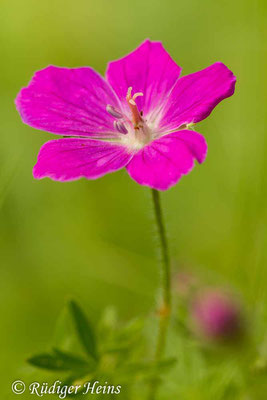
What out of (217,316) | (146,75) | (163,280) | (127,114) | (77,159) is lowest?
(163,280)

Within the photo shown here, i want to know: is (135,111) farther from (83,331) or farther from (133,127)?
(83,331)

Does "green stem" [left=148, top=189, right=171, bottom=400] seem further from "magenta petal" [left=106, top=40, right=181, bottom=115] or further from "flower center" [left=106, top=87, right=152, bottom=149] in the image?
"magenta petal" [left=106, top=40, right=181, bottom=115]

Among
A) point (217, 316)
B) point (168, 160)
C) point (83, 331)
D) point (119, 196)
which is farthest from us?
point (119, 196)

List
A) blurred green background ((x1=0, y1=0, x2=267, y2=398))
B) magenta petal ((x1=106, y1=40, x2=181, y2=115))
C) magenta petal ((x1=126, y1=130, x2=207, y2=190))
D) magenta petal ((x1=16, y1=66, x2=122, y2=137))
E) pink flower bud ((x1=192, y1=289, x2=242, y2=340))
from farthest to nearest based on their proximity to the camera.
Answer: blurred green background ((x1=0, y1=0, x2=267, y2=398)) < pink flower bud ((x1=192, y1=289, x2=242, y2=340)) < magenta petal ((x1=106, y1=40, x2=181, y2=115)) < magenta petal ((x1=16, y1=66, x2=122, y2=137)) < magenta petal ((x1=126, y1=130, x2=207, y2=190))

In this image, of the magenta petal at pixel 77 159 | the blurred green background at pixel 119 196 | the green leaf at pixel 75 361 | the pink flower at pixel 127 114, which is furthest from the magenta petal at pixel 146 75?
the green leaf at pixel 75 361

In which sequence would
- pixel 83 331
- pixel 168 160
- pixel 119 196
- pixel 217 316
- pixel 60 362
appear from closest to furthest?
pixel 168 160 < pixel 60 362 < pixel 83 331 < pixel 217 316 < pixel 119 196

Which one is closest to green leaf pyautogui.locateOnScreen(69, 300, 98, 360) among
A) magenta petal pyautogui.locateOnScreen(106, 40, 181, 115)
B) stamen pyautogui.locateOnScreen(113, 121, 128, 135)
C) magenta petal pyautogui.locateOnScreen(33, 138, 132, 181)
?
magenta petal pyautogui.locateOnScreen(33, 138, 132, 181)

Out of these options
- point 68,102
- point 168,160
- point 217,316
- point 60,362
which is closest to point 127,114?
point 68,102

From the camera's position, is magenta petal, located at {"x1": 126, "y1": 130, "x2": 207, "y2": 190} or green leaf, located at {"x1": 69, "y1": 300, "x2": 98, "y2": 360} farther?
green leaf, located at {"x1": 69, "y1": 300, "x2": 98, "y2": 360}
